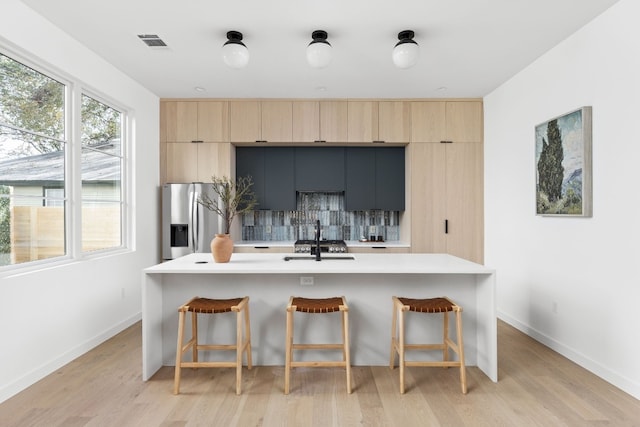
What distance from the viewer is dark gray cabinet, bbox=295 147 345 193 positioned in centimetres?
511

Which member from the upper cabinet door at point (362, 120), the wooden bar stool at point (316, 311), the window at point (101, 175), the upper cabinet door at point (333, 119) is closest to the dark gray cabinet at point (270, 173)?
the upper cabinet door at point (333, 119)

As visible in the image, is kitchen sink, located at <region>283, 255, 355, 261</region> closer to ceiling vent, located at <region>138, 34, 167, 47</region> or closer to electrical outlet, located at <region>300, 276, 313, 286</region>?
electrical outlet, located at <region>300, 276, 313, 286</region>

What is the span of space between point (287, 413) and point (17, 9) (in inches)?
129

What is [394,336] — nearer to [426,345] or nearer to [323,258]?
[426,345]

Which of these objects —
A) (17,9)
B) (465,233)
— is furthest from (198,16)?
(465,233)

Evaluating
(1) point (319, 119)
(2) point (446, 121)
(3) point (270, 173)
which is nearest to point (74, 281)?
(3) point (270, 173)

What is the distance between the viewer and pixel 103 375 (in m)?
2.81

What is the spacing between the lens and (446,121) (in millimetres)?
4785

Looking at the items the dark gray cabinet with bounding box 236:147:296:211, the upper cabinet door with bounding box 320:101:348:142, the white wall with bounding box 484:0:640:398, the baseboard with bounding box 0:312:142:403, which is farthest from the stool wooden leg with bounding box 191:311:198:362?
the white wall with bounding box 484:0:640:398

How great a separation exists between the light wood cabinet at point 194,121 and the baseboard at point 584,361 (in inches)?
160

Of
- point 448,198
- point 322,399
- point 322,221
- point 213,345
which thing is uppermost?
point 448,198

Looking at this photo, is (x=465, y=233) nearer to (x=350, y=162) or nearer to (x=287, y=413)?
(x=350, y=162)

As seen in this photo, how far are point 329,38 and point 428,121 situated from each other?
2.12m

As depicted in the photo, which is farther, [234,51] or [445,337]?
[234,51]
